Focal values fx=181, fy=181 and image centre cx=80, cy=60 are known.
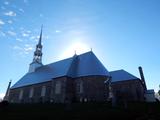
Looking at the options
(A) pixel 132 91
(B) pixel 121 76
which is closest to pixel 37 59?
(B) pixel 121 76

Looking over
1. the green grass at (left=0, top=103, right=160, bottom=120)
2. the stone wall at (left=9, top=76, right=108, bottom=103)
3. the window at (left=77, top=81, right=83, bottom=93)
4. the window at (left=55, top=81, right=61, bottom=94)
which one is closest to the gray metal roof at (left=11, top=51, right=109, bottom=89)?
the stone wall at (left=9, top=76, right=108, bottom=103)

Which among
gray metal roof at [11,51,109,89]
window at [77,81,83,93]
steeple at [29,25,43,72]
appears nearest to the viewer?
window at [77,81,83,93]

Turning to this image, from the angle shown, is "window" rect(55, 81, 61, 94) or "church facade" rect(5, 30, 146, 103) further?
"window" rect(55, 81, 61, 94)

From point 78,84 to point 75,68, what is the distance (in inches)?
208

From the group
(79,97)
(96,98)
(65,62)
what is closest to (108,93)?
(96,98)

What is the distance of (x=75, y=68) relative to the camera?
137 ft

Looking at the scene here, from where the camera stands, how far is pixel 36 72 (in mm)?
53094

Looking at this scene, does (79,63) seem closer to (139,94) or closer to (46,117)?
(139,94)

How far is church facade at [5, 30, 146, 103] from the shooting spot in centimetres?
3569

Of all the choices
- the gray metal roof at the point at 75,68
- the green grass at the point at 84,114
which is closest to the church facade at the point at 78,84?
the gray metal roof at the point at 75,68

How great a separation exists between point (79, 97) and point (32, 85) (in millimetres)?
16440

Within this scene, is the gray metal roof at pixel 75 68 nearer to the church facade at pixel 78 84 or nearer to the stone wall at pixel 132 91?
the church facade at pixel 78 84

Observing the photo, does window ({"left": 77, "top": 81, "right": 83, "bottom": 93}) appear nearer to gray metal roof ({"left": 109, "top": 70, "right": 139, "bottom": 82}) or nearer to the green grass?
gray metal roof ({"left": 109, "top": 70, "right": 139, "bottom": 82})

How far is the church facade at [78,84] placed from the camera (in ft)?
117
